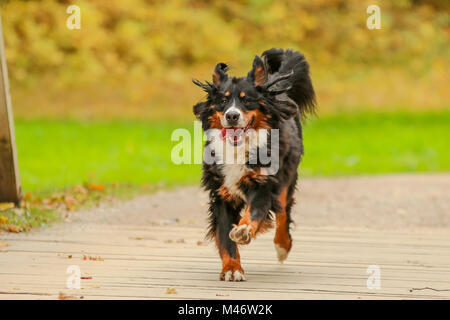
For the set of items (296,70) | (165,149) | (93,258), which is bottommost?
(93,258)

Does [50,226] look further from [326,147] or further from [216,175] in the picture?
[326,147]

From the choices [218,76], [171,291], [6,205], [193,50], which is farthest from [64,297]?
[193,50]

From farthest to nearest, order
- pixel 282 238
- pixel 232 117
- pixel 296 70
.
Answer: pixel 296 70, pixel 282 238, pixel 232 117

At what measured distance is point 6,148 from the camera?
7000 millimetres

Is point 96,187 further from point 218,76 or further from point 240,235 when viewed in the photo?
point 240,235

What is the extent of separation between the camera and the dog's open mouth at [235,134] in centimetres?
495

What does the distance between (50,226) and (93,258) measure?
4.99ft

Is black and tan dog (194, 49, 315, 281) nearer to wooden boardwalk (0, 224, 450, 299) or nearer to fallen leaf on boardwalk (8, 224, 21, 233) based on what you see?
wooden boardwalk (0, 224, 450, 299)

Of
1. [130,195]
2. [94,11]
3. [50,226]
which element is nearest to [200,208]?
[130,195]

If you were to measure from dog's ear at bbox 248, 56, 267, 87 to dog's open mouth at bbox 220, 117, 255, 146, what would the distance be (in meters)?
0.24

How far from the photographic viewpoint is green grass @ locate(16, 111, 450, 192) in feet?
37.7

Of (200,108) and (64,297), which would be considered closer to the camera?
(64,297)

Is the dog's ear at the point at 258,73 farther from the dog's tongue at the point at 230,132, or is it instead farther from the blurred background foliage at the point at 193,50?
the blurred background foliage at the point at 193,50

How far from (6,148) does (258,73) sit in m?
3.00
